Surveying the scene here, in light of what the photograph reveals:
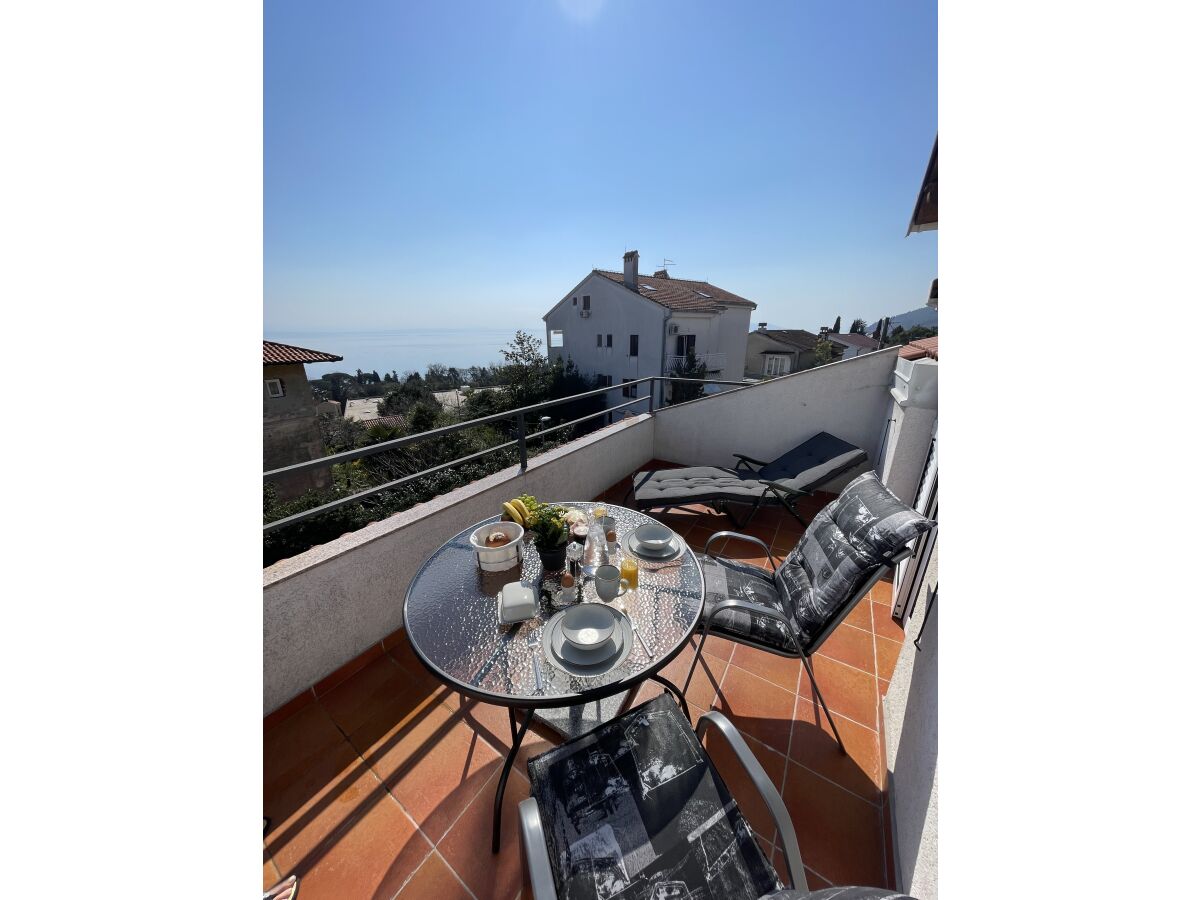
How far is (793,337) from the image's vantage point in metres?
26.9

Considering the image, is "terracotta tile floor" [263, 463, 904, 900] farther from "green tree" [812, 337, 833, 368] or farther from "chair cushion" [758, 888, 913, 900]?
"green tree" [812, 337, 833, 368]

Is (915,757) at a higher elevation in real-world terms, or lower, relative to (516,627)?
lower

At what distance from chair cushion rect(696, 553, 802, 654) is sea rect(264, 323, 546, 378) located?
8063 millimetres

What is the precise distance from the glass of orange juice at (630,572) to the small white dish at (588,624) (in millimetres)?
209

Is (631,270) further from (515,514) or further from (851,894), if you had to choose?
(851,894)

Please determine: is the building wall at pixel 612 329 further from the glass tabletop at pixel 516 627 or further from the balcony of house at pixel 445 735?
the glass tabletop at pixel 516 627

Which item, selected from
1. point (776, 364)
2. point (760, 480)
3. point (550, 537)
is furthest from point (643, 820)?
point (776, 364)

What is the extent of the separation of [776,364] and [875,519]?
26835 mm

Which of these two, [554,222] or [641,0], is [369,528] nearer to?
[641,0]

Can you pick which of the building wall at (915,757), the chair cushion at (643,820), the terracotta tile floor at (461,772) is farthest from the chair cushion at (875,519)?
the chair cushion at (643,820)

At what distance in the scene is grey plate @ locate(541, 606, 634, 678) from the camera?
1.09m

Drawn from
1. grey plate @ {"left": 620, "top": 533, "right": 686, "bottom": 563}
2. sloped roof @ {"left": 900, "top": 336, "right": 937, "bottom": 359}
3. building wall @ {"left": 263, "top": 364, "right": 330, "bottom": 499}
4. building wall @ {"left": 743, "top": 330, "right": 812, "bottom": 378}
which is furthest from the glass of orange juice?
building wall @ {"left": 743, "top": 330, "right": 812, "bottom": 378}
